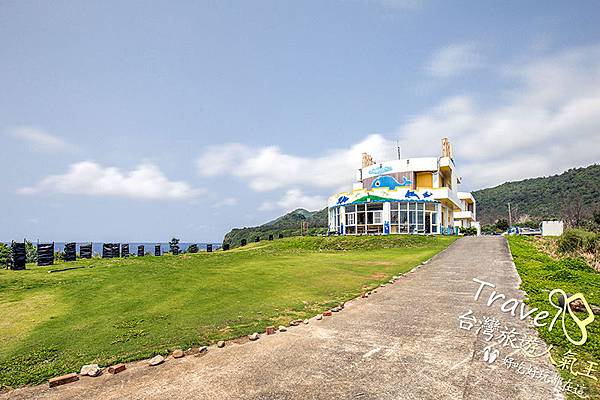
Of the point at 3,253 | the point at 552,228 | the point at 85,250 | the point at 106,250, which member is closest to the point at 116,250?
the point at 106,250

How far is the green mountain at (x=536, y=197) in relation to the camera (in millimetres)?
78062

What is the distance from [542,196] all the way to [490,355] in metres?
107

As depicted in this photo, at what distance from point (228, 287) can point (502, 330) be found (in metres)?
7.77

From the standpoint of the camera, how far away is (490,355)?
545cm

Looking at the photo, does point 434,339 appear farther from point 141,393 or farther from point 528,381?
point 141,393

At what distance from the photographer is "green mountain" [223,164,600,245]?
256ft

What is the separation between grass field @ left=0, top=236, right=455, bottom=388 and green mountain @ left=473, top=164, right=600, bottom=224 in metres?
71.1

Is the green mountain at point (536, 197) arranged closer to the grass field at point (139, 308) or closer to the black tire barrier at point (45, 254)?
the black tire barrier at point (45, 254)

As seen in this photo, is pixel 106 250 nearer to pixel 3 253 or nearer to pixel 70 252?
pixel 70 252

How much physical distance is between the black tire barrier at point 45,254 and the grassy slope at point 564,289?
19.9m

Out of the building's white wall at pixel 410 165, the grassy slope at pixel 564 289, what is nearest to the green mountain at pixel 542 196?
the building's white wall at pixel 410 165

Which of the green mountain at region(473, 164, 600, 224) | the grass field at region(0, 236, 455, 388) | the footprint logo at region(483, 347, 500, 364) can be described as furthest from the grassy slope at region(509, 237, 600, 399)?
the green mountain at region(473, 164, 600, 224)

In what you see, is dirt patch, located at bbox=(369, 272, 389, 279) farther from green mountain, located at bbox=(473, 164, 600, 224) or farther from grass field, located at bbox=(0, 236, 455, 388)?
green mountain, located at bbox=(473, 164, 600, 224)

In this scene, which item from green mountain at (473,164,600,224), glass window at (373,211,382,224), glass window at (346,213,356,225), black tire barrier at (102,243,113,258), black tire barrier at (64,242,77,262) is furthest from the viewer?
green mountain at (473,164,600,224)
